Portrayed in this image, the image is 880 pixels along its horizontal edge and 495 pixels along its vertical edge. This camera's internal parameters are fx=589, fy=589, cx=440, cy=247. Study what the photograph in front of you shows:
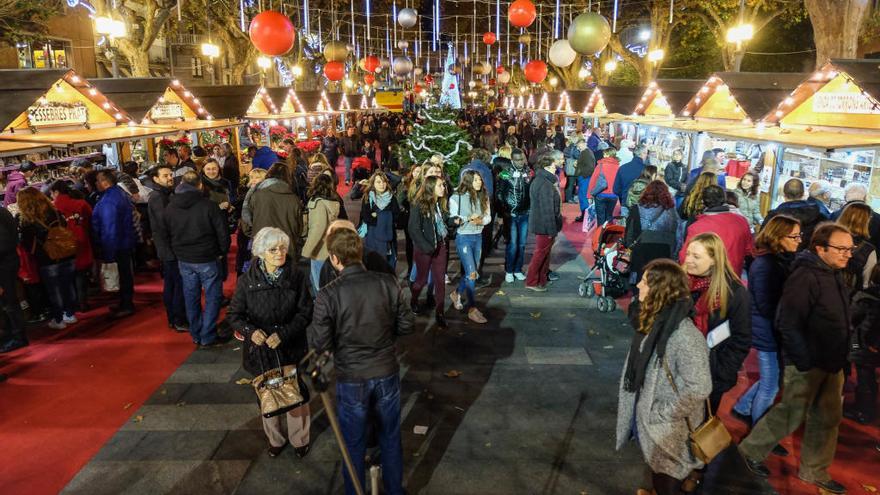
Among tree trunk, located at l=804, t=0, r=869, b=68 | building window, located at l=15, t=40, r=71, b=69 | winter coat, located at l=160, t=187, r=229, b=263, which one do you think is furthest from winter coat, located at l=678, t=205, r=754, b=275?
building window, located at l=15, t=40, r=71, b=69

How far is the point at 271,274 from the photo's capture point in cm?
421

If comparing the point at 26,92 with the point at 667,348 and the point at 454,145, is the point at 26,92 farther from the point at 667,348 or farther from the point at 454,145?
the point at 667,348

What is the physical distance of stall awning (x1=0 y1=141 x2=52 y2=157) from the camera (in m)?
7.58

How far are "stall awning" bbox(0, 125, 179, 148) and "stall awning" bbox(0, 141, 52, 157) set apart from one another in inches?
4.2

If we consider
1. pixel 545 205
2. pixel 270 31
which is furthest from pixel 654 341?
pixel 270 31

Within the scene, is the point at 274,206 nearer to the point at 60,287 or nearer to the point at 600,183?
the point at 60,287

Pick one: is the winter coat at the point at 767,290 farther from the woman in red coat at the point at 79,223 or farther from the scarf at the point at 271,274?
the woman in red coat at the point at 79,223

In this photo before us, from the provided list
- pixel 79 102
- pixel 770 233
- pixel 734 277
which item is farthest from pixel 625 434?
pixel 79 102

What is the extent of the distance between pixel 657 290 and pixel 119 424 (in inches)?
176

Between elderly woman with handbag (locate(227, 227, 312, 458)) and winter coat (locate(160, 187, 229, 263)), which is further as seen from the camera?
winter coat (locate(160, 187, 229, 263))

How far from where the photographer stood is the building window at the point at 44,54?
2623 centimetres

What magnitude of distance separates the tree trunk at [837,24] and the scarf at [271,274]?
1145 cm

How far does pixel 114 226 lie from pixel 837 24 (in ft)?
42.9

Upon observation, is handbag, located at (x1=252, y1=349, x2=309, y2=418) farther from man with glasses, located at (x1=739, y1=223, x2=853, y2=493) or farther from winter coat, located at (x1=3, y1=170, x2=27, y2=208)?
winter coat, located at (x1=3, y1=170, x2=27, y2=208)
